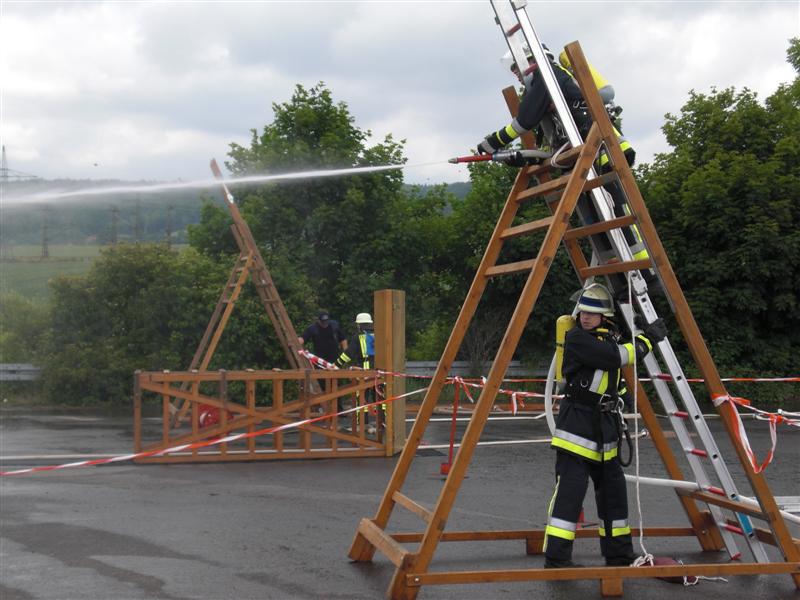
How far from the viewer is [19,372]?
1780 centimetres

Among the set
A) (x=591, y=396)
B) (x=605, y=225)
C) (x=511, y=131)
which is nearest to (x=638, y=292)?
(x=605, y=225)

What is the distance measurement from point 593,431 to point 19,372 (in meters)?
14.7

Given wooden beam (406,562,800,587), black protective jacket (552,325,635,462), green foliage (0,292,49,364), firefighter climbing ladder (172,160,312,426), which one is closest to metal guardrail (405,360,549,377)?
firefighter climbing ladder (172,160,312,426)

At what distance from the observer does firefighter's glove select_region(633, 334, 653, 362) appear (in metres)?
5.78

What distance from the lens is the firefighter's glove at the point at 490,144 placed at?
5.94 m

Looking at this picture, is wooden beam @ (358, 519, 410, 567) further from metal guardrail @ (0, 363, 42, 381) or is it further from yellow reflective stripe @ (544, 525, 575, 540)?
metal guardrail @ (0, 363, 42, 381)

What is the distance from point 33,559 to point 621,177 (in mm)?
4575

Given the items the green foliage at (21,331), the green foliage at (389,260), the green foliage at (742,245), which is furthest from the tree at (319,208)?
the green foliage at (742,245)

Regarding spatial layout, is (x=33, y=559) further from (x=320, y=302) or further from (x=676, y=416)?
(x=320, y=302)

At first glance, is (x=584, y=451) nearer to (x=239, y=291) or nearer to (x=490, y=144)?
(x=490, y=144)

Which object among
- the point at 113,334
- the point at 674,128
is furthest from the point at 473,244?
the point at 113,334

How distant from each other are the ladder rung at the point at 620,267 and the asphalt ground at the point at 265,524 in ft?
6.35

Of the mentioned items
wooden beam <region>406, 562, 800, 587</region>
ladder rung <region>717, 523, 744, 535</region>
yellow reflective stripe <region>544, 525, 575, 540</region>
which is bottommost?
wooden beam <region>406, 562, 800, 587</region>

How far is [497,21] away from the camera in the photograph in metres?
5.92
